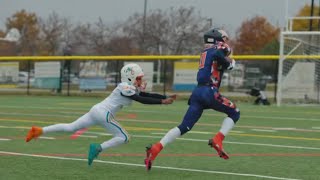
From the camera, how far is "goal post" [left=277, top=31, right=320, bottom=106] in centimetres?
2569

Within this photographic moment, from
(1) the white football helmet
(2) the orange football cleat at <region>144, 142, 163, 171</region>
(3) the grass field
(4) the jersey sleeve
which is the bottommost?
(3) the grass field

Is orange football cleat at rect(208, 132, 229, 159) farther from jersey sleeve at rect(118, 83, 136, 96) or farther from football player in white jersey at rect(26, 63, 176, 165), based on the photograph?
jersey sleeve at rect(118, 83, 136, 96)

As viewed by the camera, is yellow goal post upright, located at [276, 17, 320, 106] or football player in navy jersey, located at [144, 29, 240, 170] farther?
yellow goal post upright, located at [276, 17, 320, 106]

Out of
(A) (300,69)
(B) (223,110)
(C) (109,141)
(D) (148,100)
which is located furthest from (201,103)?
(A) (300,69)

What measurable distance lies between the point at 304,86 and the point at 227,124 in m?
18.6

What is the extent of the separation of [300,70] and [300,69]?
1.7 inches

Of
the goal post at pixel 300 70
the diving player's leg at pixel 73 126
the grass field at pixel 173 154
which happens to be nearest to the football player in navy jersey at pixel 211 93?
the grass field at pixel 173 154

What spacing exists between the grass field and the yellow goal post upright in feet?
31.7

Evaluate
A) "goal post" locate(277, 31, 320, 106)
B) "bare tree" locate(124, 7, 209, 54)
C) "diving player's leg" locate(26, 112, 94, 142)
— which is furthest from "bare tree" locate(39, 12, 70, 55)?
"diving player's leg" locate(26, 112, 94, 142)

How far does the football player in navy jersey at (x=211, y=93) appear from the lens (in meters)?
8.45

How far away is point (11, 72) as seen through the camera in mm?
36062

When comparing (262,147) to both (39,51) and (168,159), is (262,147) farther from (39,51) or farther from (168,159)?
(39,51)

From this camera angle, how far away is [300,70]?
1039 inches

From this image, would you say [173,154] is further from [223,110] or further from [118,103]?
[118,103]
